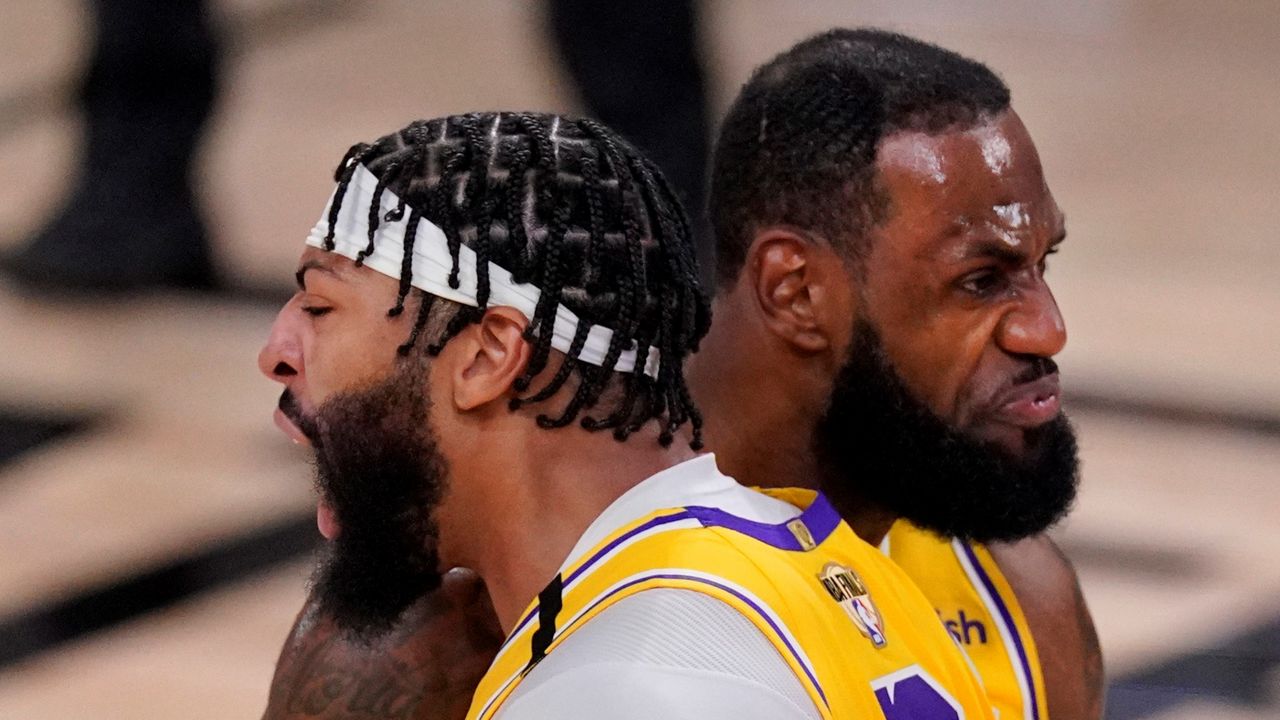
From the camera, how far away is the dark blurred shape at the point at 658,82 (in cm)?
488

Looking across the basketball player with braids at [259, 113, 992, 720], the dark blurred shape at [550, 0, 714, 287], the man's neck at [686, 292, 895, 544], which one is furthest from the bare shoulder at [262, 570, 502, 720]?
the dark blurred shape at [550, 0, 714, 287]

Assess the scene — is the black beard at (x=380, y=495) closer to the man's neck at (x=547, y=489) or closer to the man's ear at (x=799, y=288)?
the man's neck at (x=547, y=489)

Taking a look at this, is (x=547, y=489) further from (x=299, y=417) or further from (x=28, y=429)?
(x=28, y=429)

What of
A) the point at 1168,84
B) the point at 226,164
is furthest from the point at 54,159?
the point at 1168,84

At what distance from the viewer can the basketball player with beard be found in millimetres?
1986

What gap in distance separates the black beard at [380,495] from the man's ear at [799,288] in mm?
539

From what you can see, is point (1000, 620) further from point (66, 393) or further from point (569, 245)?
point (66, 393)

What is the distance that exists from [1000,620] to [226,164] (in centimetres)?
457

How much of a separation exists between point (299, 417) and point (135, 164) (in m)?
3.78

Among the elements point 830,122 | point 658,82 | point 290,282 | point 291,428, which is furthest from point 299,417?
point 290,282

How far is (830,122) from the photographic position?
207 cm

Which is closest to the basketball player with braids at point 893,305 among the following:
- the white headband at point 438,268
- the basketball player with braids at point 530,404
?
the basketball player with braids at point 530,404

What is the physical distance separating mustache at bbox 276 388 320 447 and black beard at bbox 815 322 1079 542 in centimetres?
63

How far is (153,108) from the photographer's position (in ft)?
17.5
